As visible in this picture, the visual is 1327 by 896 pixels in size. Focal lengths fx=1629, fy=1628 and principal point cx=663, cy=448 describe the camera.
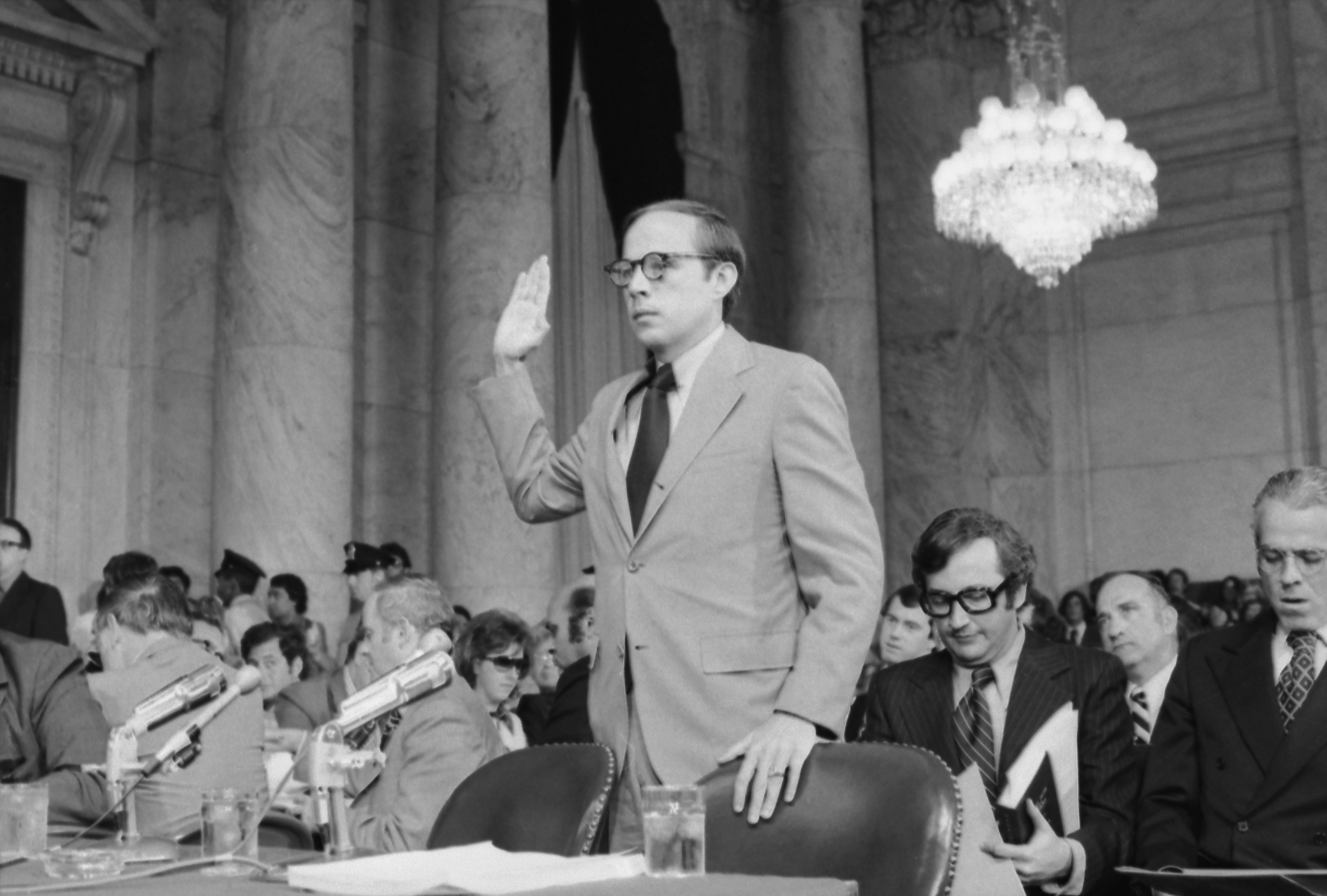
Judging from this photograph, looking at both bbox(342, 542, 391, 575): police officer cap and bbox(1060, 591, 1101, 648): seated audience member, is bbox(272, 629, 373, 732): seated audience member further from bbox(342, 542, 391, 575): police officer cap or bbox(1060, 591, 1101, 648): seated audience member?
bbox(1060, 591, 1101, 648): seated audience member

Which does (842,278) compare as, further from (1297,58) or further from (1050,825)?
(1050,825)

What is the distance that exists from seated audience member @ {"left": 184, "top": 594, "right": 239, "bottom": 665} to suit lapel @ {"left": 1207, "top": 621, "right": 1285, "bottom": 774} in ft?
13.9

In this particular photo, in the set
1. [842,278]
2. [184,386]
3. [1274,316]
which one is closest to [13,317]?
[184,386]

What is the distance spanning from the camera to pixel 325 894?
6.09 ft

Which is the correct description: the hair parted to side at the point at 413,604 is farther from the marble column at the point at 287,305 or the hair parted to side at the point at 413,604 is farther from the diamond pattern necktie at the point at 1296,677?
the marble column at the point at 287,305

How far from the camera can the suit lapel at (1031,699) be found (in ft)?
11.4

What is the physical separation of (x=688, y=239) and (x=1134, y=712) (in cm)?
316

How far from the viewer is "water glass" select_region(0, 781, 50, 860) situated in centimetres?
258

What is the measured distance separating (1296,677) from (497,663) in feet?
10.7

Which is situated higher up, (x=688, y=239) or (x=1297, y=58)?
(x=1297, y=58)

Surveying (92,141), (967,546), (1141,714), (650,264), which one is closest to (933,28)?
(92,141)

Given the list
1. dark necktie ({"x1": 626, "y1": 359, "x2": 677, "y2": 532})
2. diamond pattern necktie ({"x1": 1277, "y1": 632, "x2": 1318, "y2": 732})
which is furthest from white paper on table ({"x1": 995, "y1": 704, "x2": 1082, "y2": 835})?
dark necktie ({"x1": 626, "y1": 359, "x2": 677, "y2": 532})

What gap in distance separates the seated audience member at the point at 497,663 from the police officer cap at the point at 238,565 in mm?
3067

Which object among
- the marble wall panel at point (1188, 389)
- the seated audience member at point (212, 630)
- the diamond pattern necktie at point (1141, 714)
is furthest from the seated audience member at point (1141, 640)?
the marble wall panel at point (1188, 389)
